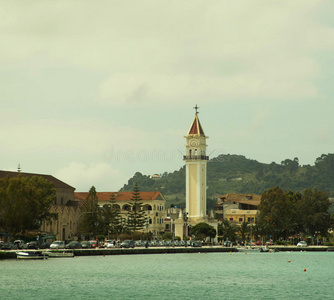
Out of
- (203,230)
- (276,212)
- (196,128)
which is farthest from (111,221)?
(196,128)

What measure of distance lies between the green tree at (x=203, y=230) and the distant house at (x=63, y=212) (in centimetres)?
2825

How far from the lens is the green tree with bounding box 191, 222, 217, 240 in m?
165

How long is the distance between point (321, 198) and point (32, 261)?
87.6m

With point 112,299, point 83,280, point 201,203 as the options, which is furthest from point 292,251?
point 112,299

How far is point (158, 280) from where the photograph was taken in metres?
77.9

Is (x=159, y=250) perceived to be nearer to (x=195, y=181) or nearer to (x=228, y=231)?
(x=228, y=231)

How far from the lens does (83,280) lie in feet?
247

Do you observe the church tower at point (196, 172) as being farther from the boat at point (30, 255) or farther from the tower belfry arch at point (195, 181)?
the boat at point (30, 255)

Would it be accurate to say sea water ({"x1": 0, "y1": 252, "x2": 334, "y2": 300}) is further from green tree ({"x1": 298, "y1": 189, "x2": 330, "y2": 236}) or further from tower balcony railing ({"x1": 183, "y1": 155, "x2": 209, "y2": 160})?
tower balcony railing ({"x1": 183, "y1": 155, "x2": 209, "y2": 160})

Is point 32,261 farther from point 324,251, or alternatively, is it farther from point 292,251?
point 324,251

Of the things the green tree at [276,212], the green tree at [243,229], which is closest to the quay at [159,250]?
the green tree at [276,212]

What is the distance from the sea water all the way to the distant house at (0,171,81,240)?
54772mm

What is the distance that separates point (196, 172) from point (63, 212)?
120 feet

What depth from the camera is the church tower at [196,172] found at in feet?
584
